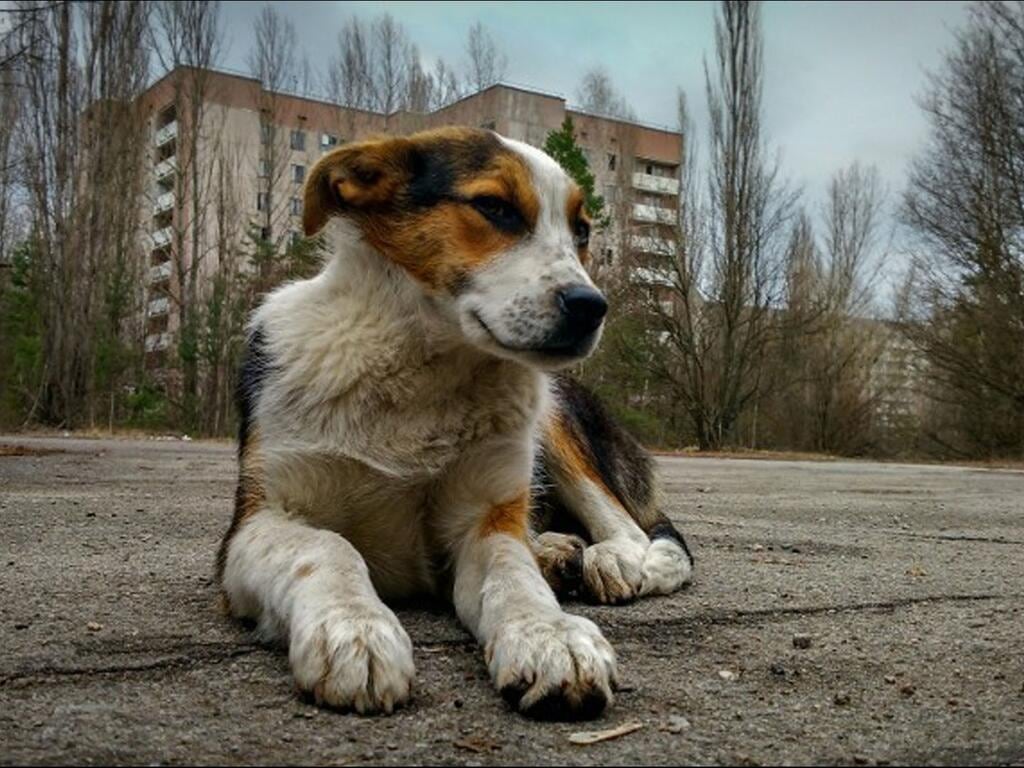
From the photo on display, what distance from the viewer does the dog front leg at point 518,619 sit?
1.81m

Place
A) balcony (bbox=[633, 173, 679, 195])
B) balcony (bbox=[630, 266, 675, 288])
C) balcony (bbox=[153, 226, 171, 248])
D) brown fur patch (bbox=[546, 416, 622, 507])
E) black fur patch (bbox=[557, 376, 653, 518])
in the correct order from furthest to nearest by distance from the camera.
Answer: balcony (bbox=[633, 173, 679, 195])
balcony (bbox=[153, 226, 171, 248])
balcony (bbox=[630, 266, 675, 288])
black fur patch (bbox=[557, 376, 653, 518])
brown fur patch (bbox=[546, 416, 622, 507])

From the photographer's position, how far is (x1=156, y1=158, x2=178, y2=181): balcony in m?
29.0

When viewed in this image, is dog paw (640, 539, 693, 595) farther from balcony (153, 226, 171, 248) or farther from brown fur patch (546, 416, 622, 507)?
balcony (153, 226, 171, 248)

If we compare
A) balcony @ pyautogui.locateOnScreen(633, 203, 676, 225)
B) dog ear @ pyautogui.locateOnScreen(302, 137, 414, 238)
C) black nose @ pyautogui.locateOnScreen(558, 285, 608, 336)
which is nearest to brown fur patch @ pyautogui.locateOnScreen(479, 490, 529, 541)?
black nose @ pyautogui.locateOnScreen(558, 285, 608, 336)

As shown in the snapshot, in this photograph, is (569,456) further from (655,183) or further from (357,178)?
(655,183)

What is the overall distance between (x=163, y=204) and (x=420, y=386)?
31499mm

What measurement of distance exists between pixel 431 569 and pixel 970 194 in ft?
84.2

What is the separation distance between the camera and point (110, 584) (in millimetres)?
3102

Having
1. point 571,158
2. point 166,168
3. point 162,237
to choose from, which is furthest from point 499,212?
point 166,168

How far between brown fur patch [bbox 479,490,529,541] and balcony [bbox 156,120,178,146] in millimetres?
28816

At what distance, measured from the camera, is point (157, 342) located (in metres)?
29.6

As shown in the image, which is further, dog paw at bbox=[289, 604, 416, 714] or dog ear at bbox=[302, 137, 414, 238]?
dog ear at bbox=[302, 137, 414, 238]

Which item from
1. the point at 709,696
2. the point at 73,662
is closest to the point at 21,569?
the point at 73,662

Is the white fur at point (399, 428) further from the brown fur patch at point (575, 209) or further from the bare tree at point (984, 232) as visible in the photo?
the bare tree at point (984, 232)
